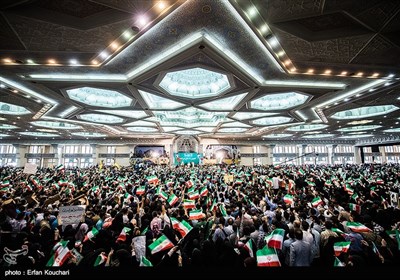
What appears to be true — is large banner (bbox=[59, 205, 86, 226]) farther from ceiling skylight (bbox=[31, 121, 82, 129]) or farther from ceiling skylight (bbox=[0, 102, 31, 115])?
ceiling skylight (bbox=[31, 121, 82, 129])

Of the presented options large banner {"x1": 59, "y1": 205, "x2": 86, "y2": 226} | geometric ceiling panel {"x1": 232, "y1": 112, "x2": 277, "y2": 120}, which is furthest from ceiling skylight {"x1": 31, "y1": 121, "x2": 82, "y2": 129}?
large banner {"x1": 59, "y1": 205, "x2": 86, "y2": 226}

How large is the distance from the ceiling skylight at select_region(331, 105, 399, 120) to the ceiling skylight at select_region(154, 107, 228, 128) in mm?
13479

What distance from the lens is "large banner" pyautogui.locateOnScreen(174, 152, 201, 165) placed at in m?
38.4

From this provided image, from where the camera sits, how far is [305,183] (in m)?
13.7

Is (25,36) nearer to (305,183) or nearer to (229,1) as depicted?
(229,1)

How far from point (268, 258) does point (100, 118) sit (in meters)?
24.5

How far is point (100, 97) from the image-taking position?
16.3 m

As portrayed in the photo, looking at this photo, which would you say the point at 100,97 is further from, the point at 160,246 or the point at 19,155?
the point at 19,155

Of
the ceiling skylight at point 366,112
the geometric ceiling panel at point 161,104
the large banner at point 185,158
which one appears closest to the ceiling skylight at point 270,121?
the ceiling skylight at point 366,112

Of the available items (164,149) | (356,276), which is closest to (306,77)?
(356,276)

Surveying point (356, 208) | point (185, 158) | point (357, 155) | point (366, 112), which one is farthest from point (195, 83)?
point (357, 155)

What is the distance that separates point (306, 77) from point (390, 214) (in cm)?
773

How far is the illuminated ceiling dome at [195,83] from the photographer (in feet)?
46.4

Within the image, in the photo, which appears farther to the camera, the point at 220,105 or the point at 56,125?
the point at 56,125
